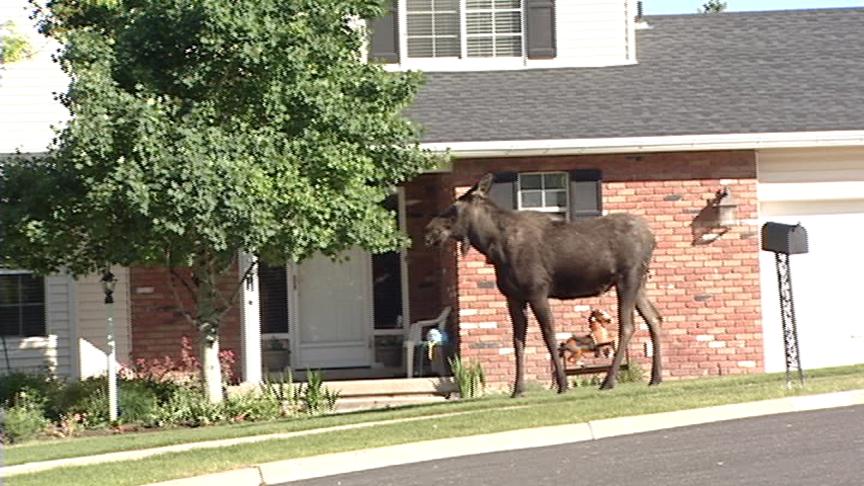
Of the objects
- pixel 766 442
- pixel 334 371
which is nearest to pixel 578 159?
pixel 334 371

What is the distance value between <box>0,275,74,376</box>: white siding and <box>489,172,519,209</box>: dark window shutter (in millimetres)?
5590

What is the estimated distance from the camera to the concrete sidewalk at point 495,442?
36.4 feet

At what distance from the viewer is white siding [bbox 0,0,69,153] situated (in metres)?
19.2

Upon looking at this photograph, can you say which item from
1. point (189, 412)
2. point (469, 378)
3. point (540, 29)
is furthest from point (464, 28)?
point (189, 412)

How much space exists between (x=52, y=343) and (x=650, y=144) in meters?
7.95

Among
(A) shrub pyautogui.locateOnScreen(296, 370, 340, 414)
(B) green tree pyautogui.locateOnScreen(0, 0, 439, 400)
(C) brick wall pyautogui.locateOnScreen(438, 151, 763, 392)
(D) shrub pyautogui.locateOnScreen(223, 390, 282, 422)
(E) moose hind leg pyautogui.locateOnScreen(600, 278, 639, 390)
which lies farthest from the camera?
(C) brick wall pyautogui.locateOnScreen(438, 151, 763, 392)

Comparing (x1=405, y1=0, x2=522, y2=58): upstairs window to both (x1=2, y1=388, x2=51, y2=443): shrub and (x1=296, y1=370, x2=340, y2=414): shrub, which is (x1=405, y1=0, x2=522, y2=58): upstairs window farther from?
(x1=2, y1=388, x2=51, y2=443): shrub

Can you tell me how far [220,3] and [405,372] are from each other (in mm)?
6831

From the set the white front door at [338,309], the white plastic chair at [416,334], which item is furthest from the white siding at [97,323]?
the white plastic chair at [416,334]

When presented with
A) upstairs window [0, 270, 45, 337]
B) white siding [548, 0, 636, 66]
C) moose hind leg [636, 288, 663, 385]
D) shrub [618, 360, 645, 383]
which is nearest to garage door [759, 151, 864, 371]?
shrub [618, 360, 645, 383]

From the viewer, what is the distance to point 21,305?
19.4 meters

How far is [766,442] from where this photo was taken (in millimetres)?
10898

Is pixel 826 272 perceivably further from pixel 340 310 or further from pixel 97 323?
pixel 97 323

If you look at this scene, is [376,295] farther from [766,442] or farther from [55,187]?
[766,442]
